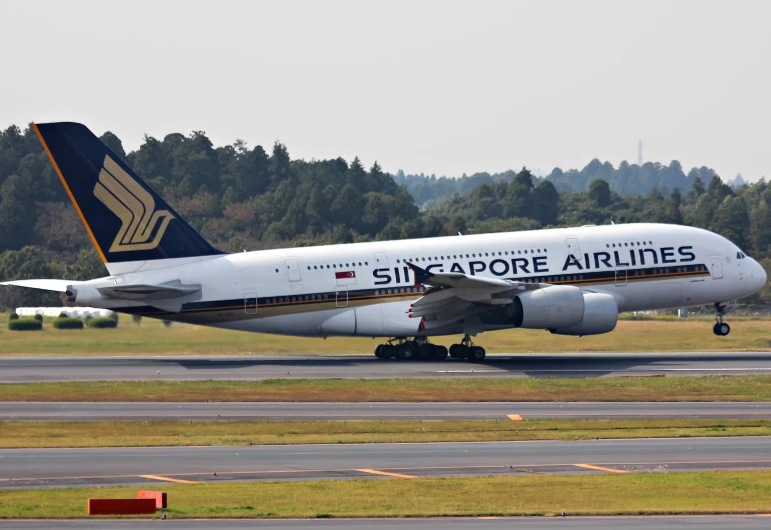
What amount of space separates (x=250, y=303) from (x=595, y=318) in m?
14.6

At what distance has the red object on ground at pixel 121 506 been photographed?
2027 centimetres

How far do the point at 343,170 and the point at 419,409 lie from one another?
162 metres

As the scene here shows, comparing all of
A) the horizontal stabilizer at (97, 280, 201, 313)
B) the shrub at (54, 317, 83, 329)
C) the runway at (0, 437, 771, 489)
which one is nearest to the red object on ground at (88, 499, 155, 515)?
the runway at (0, 437, 771, 489)

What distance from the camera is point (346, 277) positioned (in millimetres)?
51406

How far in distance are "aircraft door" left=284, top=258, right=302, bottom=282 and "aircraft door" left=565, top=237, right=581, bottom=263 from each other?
11.9 m

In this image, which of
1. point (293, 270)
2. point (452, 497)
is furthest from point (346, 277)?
point (452, 497)

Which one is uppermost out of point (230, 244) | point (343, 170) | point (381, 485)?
point (343, 170)

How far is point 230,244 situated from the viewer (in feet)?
406

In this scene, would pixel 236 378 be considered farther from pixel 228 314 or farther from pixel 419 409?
pixel 419 409

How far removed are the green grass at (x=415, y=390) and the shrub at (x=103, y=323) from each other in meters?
14.2

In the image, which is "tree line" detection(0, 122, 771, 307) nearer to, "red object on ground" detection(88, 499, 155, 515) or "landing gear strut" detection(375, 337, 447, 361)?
"landing gear strut" detection(375, 337, 447, 361)

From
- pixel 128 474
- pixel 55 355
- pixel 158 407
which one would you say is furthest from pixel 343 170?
pixel 128 474

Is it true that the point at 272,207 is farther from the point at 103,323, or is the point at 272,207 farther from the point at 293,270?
the point at 293,270

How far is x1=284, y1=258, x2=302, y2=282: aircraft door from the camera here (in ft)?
167
